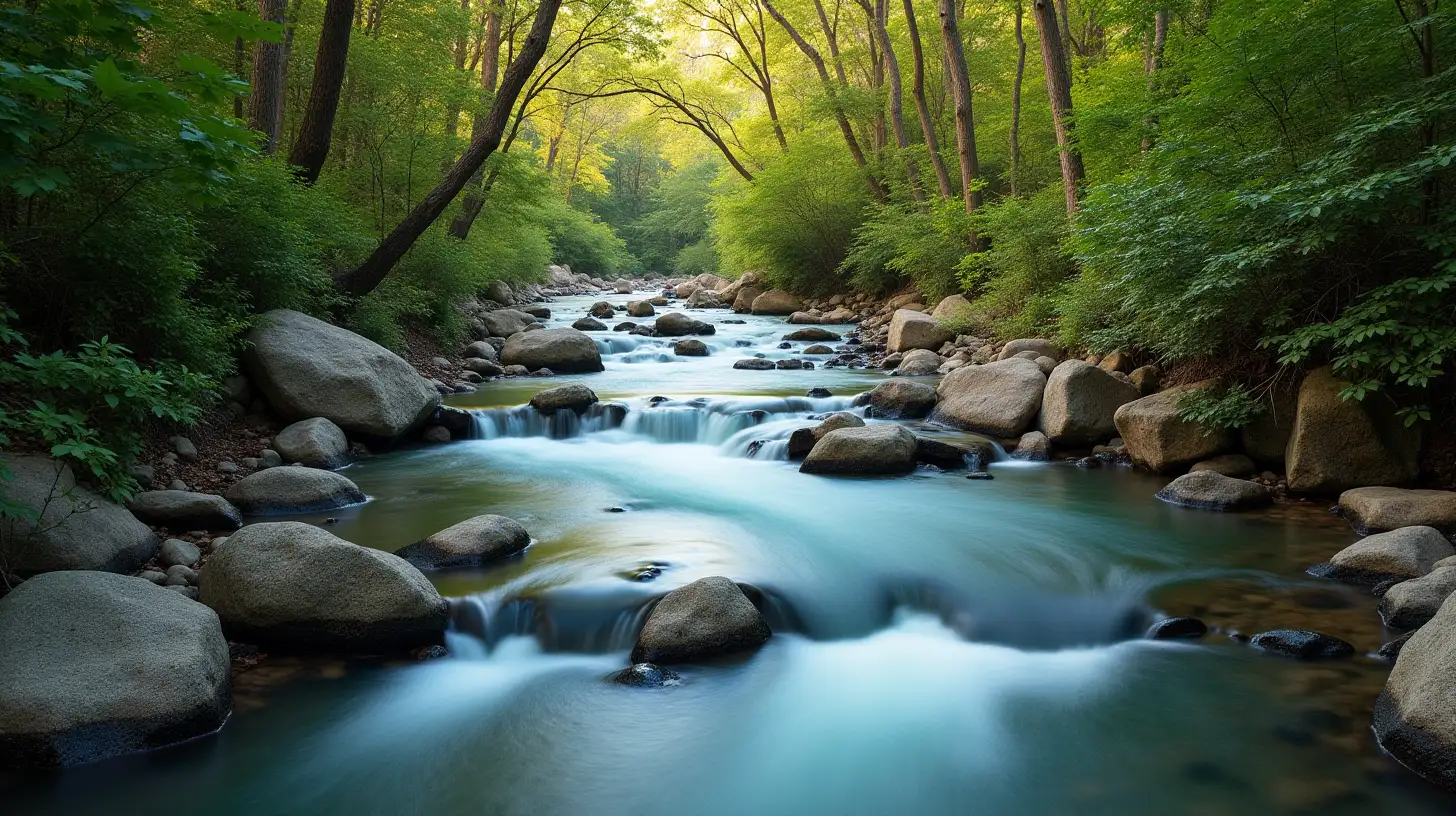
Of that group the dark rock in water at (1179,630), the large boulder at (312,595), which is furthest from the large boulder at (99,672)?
the dark rock in water at (1179,630)

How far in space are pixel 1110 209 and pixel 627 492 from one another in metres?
5.26

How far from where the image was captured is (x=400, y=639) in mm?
4281

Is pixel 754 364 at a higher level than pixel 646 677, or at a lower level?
higher

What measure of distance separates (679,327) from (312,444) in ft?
36.7

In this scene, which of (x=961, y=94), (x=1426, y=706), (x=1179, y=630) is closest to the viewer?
(x=1426, y=706)

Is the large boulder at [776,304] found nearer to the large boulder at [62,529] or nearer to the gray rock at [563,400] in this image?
the gray rock at [563,400]

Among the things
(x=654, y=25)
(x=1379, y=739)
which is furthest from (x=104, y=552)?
(x=654, y=25)

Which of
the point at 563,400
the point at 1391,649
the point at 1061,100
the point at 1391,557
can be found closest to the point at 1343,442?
the point at 1391,557

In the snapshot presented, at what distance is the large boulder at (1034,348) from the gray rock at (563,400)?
5266mm

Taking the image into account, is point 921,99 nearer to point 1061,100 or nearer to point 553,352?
point 1061,100

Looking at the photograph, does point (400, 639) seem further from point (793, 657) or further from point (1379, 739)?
point (1379, 739)

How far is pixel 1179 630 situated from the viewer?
449cm

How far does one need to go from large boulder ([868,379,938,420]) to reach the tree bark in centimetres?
700

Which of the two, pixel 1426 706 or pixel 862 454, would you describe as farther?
pixel 862 454
